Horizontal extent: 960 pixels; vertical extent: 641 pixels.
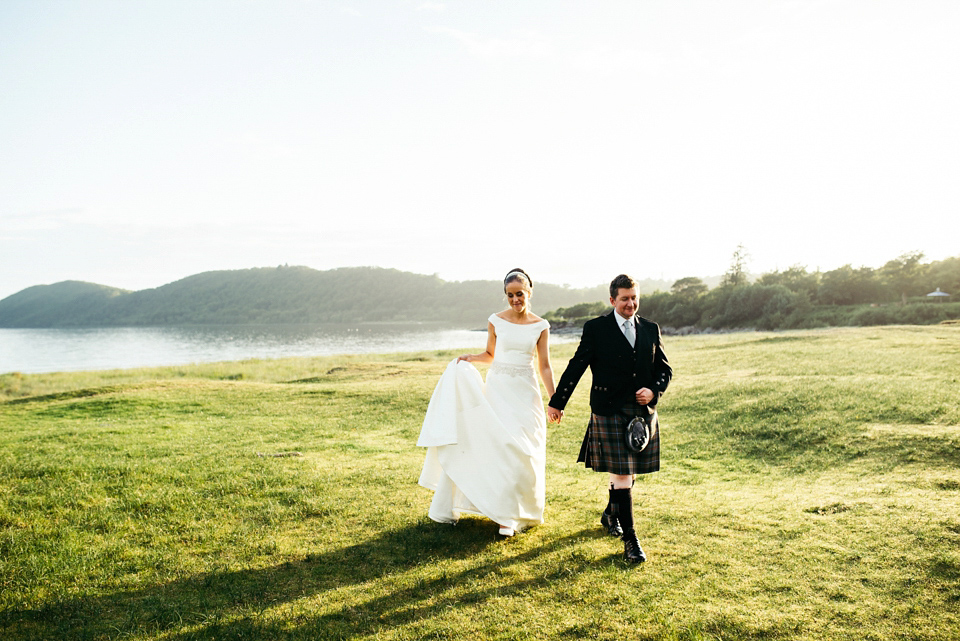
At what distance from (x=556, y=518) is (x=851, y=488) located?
16.1 feet

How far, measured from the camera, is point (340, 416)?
16.7 meters

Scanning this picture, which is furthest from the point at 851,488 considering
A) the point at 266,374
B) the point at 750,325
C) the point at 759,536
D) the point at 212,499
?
the point at 750,325

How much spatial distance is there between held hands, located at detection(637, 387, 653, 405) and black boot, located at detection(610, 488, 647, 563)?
109cm

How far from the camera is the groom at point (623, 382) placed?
5719mm

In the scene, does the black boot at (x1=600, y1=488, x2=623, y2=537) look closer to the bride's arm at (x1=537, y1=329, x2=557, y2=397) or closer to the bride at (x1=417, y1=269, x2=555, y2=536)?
the bride at (x1=417, y1=269, x2=555, y2=536)

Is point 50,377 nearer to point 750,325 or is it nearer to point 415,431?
point 415,431

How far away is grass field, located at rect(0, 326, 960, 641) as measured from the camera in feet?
15.0

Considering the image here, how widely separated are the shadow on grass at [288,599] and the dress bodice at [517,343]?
2.11 metres

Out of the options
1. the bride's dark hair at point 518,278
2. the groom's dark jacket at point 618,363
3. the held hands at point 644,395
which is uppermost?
the bride's dark hair at point 518,278

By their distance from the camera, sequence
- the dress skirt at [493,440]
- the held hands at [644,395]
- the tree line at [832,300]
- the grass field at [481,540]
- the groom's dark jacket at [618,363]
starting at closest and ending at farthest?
1. the grass field at [481,540]
2. the held hands at [644,395]
3. the groom's dark jacket at [618,363]
4. the dress skirt at [493,440]
5. the tree line at [832,300]

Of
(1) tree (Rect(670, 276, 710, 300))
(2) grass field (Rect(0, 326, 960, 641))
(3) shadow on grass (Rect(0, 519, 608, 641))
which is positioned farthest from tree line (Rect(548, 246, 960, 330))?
(3) shadow on grass (Rect(0, 519, 608, 641))

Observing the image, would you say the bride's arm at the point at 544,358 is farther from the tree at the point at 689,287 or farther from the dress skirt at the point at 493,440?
the tree at the point at 689,287

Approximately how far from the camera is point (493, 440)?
20.0ft

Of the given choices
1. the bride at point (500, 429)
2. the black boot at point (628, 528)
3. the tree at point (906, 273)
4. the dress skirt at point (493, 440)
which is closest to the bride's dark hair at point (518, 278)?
the bride at point (500, 429)
